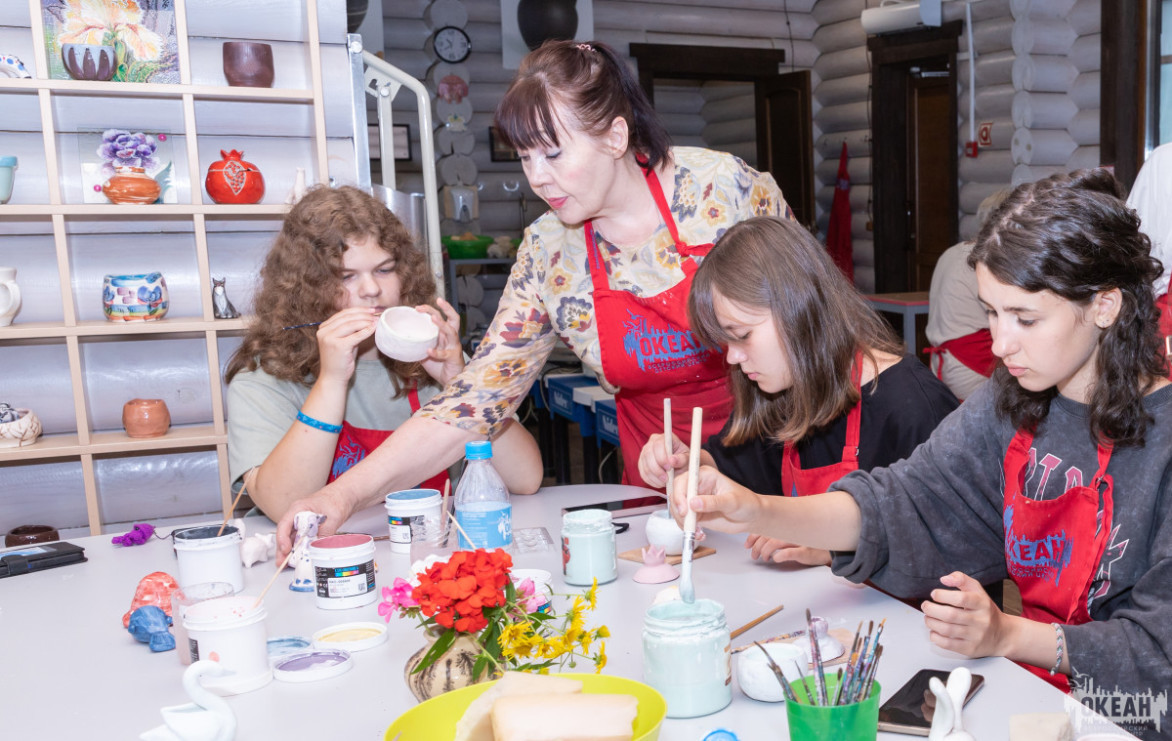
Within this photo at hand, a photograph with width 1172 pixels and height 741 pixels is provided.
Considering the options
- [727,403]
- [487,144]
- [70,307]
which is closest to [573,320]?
[727,403]

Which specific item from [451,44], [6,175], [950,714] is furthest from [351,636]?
[451,44]

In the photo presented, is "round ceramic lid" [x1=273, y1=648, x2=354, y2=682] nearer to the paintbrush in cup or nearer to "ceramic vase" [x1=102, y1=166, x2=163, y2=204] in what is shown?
the paintbrush in cup

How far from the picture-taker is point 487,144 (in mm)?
8062

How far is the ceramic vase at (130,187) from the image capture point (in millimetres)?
3270

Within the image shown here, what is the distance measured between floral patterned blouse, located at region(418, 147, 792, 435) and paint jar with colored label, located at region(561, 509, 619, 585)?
0.65 meters

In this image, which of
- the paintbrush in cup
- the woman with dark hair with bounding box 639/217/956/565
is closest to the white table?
the paintbrush in cup

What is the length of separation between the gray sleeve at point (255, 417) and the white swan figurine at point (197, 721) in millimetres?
1235

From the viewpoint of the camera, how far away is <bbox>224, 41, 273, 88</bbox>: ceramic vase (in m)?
3.35

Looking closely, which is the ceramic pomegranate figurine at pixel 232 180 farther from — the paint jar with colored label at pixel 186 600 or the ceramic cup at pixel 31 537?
the paint jar with colored label at pixel 186 600

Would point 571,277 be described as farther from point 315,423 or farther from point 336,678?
point 336,678

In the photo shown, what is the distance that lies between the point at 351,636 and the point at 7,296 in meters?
2.37

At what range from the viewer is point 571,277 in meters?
2.29

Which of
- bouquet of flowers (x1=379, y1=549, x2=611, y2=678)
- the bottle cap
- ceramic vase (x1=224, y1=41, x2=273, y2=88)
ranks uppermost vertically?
ceramic vase (x1=224, y1=41, x2=273, y2=88)

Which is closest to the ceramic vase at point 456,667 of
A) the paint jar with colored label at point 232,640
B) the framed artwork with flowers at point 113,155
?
the paint jar with colored label at point 232,640
